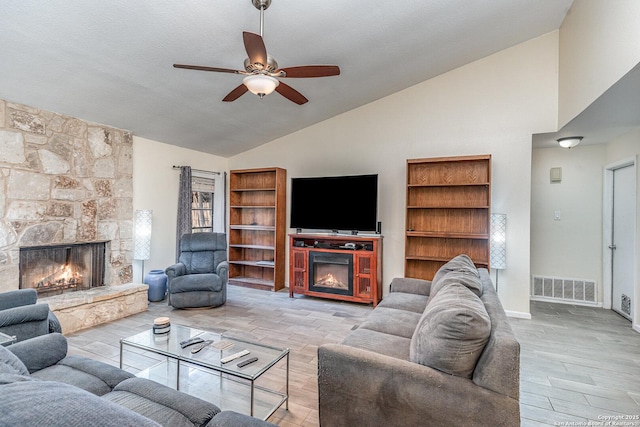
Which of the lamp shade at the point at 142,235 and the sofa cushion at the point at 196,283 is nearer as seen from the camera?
the sofa cushion at the point at 196,283

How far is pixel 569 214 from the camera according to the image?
4598mm

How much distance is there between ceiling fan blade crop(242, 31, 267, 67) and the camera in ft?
6.47

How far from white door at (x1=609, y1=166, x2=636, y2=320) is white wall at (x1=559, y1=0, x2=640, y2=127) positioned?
129 cm

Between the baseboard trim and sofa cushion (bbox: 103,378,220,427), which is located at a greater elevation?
sofa cushion (bbox: 103,378,220,427)

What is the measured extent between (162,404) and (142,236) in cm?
365

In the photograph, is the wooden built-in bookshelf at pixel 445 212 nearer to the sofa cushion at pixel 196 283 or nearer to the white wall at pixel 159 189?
the sofa cushion at pixel 196 283

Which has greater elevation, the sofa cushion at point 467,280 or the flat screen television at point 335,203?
the flat screen television at point 335,203

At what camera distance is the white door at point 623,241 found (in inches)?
152

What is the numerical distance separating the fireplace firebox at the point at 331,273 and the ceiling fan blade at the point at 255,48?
3.05m

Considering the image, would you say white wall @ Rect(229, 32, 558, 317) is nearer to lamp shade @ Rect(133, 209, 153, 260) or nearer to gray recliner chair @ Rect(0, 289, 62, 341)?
lamp shade @ Rect(133, 209, 153, 260)

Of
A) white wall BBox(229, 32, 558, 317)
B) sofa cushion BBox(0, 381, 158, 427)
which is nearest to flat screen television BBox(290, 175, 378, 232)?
white wall BBox(229, 32, 558, 317)

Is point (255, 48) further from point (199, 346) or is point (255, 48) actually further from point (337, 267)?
point (337, 267)

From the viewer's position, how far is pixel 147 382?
5.07 feet

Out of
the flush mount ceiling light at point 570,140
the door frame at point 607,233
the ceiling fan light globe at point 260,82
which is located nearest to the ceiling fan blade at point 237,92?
the ceiling fan light globe at point 260,82
